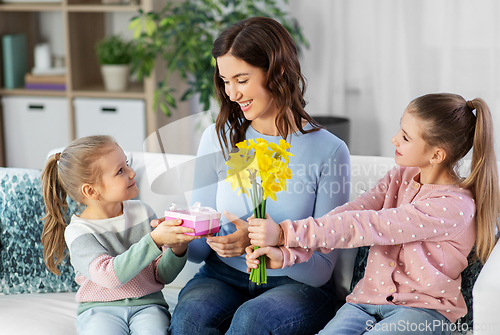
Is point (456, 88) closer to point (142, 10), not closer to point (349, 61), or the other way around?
point (349, 61)

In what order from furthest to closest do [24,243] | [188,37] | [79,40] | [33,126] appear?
[33,126], [79,40], [188,37], [24,243]

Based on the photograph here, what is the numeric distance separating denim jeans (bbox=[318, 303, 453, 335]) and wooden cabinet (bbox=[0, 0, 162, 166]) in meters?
2.20

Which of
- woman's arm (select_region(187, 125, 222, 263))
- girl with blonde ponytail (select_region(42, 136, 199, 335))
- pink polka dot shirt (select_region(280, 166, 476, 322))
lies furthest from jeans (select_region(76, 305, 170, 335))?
pink polka dot shirt (select_region(280, 166, 476, 322))

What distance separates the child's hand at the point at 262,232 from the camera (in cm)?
125

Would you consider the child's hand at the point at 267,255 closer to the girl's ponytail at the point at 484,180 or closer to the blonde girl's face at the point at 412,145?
the blonde girl's face at the point at 412,145

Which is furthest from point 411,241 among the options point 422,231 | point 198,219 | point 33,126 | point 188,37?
point 33,126

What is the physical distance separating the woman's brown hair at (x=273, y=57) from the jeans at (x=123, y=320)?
20.0 inches

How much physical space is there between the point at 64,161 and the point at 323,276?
78 cm

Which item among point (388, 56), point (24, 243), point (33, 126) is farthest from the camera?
point (33, 126)

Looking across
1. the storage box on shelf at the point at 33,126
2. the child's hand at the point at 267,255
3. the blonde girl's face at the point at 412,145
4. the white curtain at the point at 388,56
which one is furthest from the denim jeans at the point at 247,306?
the storage box on shelf at the point at 33,126

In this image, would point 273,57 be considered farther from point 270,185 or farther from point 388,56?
point 388,56

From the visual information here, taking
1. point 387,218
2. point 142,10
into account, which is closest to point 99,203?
point 387,218

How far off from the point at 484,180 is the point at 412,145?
0.64 feet

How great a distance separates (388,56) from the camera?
329 centimetres
